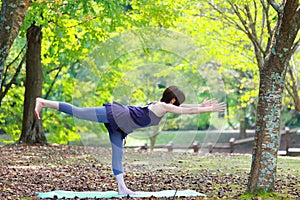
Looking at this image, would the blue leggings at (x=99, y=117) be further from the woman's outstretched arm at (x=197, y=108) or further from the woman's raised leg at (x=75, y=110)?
the woman's outstretched arm at (x=197, y=108)

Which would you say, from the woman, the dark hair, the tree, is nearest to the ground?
the tree

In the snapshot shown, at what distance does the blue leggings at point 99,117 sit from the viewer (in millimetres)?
7508

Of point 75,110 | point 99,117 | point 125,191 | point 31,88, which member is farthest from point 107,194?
point 31,88

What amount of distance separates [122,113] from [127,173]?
2.87m

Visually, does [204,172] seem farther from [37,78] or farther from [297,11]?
[37,78]

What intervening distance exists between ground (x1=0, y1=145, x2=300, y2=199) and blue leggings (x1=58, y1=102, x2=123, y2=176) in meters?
0.71

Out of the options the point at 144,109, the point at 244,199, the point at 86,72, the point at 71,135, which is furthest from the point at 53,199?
the point at 71,135

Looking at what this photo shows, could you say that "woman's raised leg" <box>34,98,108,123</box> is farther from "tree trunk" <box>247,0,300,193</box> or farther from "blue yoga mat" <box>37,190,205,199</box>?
"tree trunk" <box>247,0,300,193</box>

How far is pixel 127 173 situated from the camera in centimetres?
1031

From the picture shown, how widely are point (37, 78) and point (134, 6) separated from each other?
3.52m

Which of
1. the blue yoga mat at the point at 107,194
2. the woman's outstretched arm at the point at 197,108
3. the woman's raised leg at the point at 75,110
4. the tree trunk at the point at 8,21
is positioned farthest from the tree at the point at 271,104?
the tree trunk at the point at 8,21

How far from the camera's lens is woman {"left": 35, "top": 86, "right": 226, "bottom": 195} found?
24.6 ft

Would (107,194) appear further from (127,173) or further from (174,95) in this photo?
(127,173)

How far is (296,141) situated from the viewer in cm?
3053
